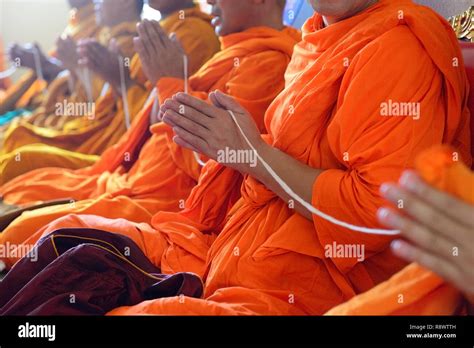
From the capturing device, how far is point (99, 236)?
49.7 inches

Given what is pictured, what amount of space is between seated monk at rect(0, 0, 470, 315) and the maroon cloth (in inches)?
2.0

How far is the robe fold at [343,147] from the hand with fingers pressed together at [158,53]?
1.64ft

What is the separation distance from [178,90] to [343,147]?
656 millimetres

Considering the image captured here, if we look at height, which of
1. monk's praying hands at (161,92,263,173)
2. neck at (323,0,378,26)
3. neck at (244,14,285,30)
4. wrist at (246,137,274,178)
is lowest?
wrist at (246,137,274,178)

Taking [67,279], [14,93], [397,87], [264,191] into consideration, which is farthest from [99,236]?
[14,93]

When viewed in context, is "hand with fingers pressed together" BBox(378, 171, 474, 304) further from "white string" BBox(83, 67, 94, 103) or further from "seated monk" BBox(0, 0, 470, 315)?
"white string" BBox(83, 67, 94, 103)

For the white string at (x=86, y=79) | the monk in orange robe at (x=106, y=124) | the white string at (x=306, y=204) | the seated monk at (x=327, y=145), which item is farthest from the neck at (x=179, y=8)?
the white string at (x=306, y=204)

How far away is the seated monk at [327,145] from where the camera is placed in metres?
1.11

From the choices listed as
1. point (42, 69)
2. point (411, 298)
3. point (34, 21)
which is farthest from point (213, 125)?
point (34, 21)

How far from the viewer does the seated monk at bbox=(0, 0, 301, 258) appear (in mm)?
1613

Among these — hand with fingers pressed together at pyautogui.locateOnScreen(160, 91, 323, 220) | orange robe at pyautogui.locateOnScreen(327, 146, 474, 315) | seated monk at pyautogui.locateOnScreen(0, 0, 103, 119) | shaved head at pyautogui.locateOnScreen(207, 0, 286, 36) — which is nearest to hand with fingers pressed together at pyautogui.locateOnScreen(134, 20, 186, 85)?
shaved head at pyautogui.locateOnScreen(207, 0, 286, 36)
